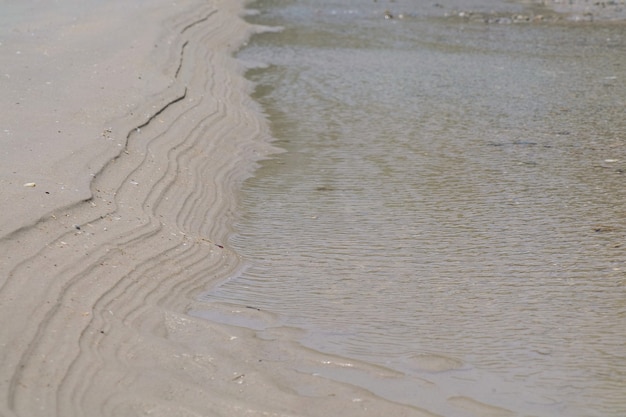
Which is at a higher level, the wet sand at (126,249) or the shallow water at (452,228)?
the wet sand at (126,249)

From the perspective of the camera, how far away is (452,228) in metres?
6.73

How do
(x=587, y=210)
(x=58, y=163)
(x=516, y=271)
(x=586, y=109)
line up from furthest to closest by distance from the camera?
(x=586, y=109) → (x=587, y=210) → (x=58, y=163) → (x=516, y=271)

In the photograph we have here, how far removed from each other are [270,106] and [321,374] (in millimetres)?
6638

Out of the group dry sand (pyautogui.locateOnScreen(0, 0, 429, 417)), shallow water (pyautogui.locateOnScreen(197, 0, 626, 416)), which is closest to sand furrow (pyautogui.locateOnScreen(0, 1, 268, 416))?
dry sand (pyautogui.locateOnScreen(0, 0, 429, 417))

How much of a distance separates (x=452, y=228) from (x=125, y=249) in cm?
234

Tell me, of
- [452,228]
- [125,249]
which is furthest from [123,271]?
[452,228]

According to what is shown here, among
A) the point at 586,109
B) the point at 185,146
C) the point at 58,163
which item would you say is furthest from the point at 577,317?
the point at 586,109

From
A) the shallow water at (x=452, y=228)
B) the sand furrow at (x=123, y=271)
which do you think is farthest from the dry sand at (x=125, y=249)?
the shallow water at (x=452, y=228)

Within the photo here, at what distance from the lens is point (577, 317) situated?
17.2 feet

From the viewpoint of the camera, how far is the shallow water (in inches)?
186

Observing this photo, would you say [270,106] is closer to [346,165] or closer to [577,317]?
[346,165]

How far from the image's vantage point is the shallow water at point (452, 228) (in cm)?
472

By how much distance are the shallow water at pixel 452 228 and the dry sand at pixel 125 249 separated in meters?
0.25

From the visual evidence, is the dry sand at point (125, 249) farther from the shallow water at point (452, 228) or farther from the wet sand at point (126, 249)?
the shallow water at point (452, 228)
